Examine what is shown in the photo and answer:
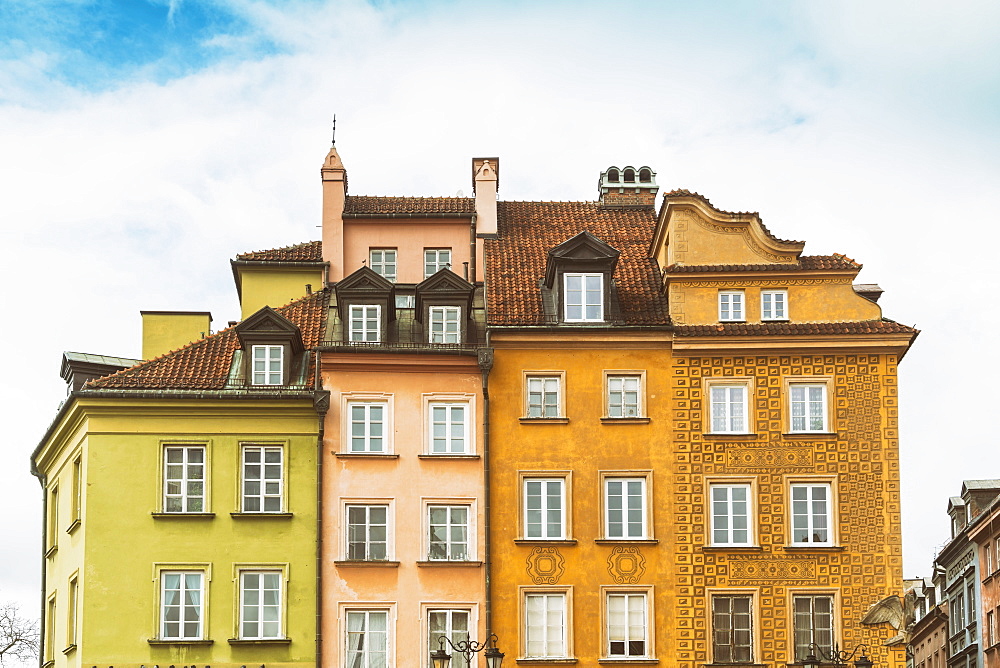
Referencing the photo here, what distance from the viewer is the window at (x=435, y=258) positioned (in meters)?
48.2

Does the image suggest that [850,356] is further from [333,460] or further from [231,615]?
[231,615]

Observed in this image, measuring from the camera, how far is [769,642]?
137 feet

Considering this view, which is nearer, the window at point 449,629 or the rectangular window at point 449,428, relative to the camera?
the window at point 449,629

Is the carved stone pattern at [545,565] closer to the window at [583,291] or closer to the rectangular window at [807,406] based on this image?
the window at [583,291]

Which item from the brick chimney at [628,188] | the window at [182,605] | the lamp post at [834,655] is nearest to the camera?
the lamp post at [834,655]

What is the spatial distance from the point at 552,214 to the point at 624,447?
939cm

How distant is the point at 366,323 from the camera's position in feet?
145

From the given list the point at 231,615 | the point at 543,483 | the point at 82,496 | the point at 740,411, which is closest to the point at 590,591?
the point at 543,483

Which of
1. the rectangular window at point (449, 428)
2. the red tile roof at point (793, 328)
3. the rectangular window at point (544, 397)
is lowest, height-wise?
the rectangular window at point (449, 428)

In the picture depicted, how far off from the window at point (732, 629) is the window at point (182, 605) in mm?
11838

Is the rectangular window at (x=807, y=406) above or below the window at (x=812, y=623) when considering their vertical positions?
above

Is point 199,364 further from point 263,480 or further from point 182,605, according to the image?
point 182,605

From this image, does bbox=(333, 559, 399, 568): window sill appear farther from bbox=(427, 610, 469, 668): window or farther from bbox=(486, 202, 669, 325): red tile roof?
bbox=(486, 202, 669, 325): red tile roof

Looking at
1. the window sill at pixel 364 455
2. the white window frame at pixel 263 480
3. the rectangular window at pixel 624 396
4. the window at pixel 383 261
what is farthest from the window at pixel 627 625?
the window at pixel 383 261
